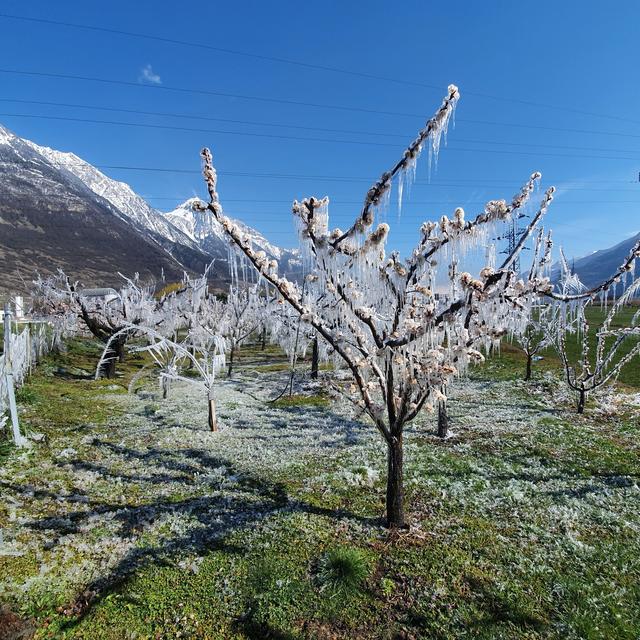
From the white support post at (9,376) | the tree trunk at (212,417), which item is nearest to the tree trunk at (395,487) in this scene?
the tree trunk at (212,417)

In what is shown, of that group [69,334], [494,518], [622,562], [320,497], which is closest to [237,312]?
[69,334]

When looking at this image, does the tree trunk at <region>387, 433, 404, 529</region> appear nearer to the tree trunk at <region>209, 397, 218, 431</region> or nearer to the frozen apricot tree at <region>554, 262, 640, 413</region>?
the frozen apricot tree at <region>554, 262, 640, 413</region>

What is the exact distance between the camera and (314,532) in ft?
34.0

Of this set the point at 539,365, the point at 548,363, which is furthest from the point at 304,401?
the point at 548,363

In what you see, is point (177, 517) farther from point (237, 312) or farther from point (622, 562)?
point (237, 312)

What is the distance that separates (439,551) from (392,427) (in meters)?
3.21

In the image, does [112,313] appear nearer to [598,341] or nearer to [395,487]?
[395,487]

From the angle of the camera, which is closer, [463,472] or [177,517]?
[177,517]

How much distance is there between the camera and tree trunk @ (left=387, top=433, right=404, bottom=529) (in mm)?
10516

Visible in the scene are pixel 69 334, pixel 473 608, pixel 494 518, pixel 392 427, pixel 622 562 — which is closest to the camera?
pixel 473 608

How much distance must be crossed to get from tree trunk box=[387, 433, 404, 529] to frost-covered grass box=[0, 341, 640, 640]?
431mm

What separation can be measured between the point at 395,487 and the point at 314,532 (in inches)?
101

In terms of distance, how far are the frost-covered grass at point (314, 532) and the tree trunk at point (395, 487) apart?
43 cm

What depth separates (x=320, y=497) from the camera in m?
12.4
